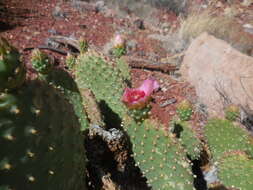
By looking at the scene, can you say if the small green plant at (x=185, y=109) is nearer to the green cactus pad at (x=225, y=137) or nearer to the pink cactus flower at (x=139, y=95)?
the green cactus pad at (x=225, y=137)

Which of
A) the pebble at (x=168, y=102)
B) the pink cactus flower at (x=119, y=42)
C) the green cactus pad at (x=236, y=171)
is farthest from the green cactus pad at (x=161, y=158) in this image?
the pebble at (x=168, y=102)

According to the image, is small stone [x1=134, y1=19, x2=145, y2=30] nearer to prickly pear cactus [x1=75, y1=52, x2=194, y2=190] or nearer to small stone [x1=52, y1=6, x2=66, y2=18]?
small stone [x1=52, y1=6, x2=66, y2=18]

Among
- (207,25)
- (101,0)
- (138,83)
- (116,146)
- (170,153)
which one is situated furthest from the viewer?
(101,0)

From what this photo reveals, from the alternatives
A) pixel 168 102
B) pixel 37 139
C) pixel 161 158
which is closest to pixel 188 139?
pixel 161 158

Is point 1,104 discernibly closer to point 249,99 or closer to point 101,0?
point 249,99

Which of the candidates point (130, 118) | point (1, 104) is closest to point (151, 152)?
point (130, 118)

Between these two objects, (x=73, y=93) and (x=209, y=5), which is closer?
(x=73, y=93)

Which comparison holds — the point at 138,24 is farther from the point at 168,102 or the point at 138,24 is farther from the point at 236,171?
the point at 236,171
